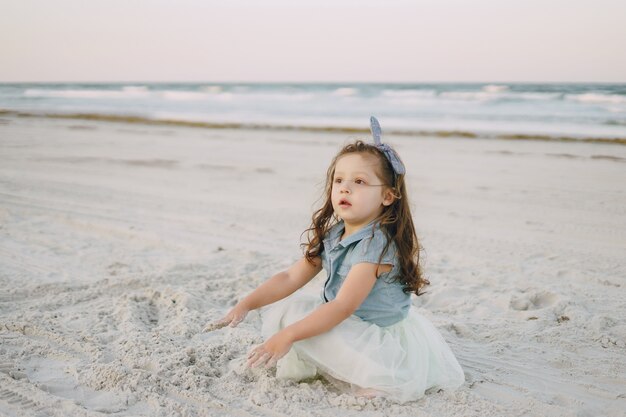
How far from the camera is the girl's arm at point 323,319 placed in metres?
2.33

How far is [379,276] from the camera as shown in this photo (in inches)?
98.3

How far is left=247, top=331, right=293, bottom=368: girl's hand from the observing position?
7.60 feet

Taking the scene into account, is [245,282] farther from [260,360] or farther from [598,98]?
[598,98]

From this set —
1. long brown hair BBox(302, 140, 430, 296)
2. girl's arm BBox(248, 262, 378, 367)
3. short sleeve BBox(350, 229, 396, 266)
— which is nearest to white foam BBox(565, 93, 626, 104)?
long brown hair BBox(302, 140, 430, 296)

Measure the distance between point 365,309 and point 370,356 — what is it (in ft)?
0.79

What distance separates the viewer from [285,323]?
260 centimetres

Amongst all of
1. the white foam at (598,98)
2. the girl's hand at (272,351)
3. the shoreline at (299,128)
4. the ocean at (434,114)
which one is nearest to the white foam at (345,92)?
the ocean at (434,114)

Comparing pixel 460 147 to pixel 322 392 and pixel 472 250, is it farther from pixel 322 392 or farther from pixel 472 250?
pixel 322 392

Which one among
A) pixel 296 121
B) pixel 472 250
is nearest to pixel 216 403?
pixel 472 250

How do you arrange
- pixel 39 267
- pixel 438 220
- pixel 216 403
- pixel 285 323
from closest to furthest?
pixel 216 403 < pixel 285 323 < pixel 39 267 < pixel 438 220

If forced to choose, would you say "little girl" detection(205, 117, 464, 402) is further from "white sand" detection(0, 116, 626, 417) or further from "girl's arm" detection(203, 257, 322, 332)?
"white sand" detection(0, 116, 626, 417)

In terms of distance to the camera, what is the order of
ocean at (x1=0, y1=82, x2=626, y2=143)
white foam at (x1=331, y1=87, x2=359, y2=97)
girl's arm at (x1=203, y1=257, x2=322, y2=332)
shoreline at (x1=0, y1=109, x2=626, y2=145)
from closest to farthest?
1. girl's arm at (x1=203, y1=257, x2=322, y2=332)
2. shoreline at (x1=0, y1=109, x2=626, y2=145)
3. ocean at (x1=0, y1=82, x2=626, y2=143)
4. white foam at (x1=331, y1=87, x2=359, y2=97)

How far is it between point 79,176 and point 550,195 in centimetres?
632

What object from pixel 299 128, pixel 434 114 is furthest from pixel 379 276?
pixel 434 114
